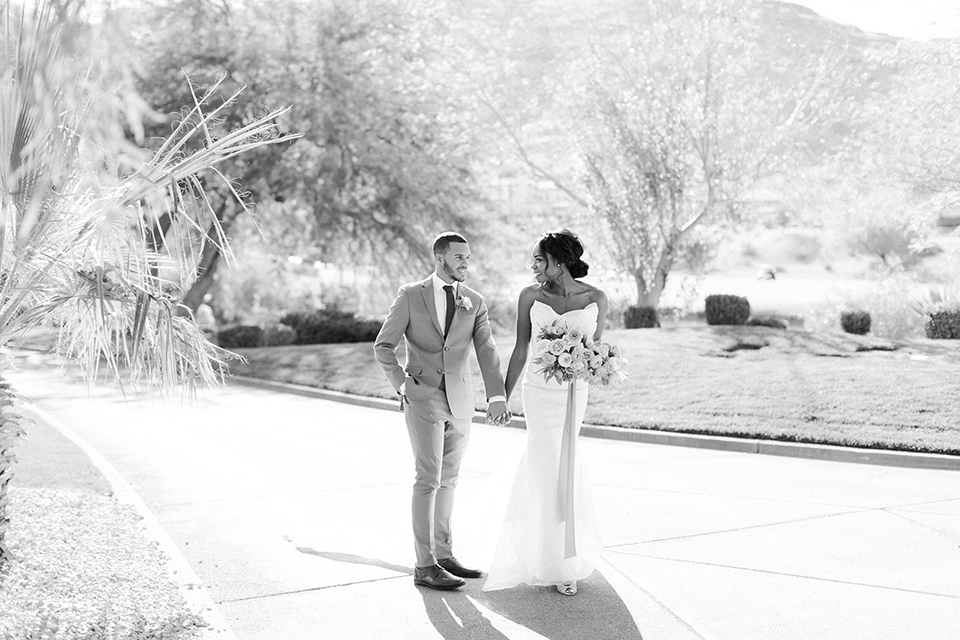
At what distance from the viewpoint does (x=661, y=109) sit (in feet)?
87.6

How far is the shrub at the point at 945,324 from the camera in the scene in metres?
20.0

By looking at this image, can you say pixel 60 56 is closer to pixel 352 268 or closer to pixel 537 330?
pixel 537 330

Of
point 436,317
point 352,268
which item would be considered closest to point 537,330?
point 436,317

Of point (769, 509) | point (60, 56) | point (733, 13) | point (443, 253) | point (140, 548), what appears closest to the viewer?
point (60, 56)

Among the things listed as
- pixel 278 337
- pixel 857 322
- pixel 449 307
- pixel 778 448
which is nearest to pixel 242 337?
pixel 278 337

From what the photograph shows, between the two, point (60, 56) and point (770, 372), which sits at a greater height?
point (60, 56)

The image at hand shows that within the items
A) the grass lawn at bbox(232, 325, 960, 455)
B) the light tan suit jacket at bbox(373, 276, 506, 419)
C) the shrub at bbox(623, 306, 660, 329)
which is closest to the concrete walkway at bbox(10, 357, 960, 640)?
the light tan suit jacket at bbox(373, 276, 506, 419)

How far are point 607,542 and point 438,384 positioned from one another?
208 centimetres

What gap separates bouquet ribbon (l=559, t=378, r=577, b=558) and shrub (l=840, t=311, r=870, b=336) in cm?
1692

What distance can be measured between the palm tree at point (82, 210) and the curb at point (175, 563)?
1.04 metres

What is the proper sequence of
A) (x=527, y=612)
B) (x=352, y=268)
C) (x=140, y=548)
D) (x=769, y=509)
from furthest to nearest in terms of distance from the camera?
1. (x=352, y=268)
2. (x=769, y=509)
3. (x=140, y=548)
4. (x=527, y=612)

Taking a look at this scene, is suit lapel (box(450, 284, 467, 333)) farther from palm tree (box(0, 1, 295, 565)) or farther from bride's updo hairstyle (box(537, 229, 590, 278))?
palm tree (box(0, 1, 295, 565))

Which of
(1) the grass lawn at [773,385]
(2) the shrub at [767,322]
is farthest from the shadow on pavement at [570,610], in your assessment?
(2) the shrub at [767,322]

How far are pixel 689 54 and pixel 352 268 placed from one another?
39.7 ft
